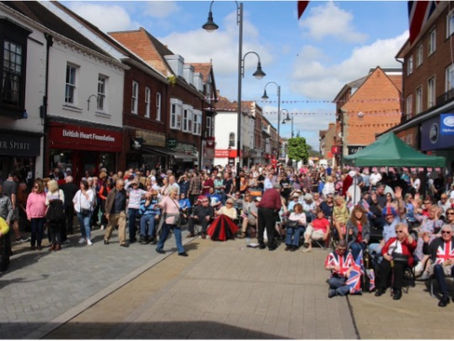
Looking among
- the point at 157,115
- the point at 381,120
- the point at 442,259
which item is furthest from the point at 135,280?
the point at 381,120

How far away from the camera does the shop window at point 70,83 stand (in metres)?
16.2

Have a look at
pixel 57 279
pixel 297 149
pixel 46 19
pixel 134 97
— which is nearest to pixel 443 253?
pixel 57 279

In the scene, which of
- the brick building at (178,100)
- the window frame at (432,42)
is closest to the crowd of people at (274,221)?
the brick building at (178,100)

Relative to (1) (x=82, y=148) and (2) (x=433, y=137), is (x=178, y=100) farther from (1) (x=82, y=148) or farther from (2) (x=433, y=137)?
(2) (x=433, y=137)

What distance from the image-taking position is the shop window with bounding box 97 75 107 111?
18.5 meters

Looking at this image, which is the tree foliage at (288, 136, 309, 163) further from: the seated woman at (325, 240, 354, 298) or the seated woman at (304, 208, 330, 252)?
the seated woman at (325, 240, 354, 298)

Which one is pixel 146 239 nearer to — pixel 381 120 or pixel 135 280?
pixel 135 280

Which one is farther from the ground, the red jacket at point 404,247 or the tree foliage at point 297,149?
the tree foliage at point 297,149

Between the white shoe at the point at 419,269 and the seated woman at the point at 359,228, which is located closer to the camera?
the white shoe at the point at 419,269

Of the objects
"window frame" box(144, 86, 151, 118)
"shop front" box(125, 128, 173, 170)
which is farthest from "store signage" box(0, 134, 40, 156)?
"window frame" box(144, 86, 151, 118)

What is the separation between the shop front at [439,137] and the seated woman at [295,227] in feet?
23.9

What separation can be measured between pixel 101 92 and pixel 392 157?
12.6 m

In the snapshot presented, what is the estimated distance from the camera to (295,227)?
10.8 metres

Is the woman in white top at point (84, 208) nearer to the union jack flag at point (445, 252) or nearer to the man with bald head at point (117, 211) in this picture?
the man with bald head at point (117, 211)
